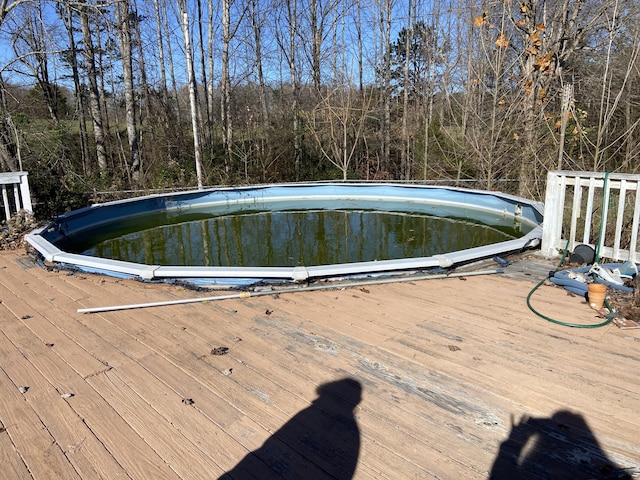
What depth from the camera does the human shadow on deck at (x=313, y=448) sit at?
159 cm

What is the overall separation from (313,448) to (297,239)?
5201mm

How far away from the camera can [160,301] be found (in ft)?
11.1

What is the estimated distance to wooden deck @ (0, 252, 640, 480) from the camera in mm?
1648

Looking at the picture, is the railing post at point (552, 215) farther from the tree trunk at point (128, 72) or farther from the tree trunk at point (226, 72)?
the tree trunk at point (128, 72)

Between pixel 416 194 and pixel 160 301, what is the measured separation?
817cm

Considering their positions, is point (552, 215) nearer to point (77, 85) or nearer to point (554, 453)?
point (554, 453)

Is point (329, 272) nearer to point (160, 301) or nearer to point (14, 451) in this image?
point (160, 301)

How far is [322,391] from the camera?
2105 mm

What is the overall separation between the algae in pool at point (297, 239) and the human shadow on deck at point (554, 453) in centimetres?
364

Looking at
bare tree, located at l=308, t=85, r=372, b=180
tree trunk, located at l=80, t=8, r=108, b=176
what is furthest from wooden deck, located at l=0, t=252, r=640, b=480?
tree trunk, located at l=80, t=8, r=108, b=176

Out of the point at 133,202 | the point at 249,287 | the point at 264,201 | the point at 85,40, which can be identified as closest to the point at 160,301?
the point at 249,287

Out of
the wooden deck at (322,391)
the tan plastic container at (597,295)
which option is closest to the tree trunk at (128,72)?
the wooden deck at (322,391)

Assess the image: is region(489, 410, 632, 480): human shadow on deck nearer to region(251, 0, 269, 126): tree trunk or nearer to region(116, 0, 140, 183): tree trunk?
region(116, 0, 140, 183): tree trunk

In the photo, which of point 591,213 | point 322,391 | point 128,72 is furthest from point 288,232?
point 128,72
